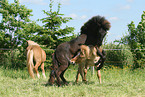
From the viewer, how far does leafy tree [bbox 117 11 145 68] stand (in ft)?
44.0

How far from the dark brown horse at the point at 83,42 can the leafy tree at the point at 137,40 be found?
766cm

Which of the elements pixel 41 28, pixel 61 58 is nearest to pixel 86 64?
pixel 61 58

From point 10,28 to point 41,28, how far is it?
2.48 m

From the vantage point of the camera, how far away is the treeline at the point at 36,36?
11906 millimetres

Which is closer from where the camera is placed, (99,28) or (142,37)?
(99,28)

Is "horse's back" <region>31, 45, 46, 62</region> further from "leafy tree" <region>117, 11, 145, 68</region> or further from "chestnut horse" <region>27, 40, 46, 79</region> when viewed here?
"leafy tree" <region>117, 11, 145, 68</region>

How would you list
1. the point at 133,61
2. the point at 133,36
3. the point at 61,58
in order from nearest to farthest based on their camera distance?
the point at 61,58 → the point at 133,61 → the point at 133,36

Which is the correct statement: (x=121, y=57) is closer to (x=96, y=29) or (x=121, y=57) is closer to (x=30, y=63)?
(x=30, y=63)

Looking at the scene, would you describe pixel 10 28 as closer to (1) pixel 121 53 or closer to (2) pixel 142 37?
(1) pixel 121 53

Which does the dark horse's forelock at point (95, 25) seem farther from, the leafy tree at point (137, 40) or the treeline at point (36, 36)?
the leafy tree at point (137, 40)

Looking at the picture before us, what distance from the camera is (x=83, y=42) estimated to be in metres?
6.54

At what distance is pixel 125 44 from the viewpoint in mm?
15352

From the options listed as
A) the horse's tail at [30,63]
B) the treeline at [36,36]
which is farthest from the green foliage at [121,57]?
the horse's tail at [30,63]

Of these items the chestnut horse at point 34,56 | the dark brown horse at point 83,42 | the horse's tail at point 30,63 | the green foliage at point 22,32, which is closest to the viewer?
the dark brown horse at point 83,42
